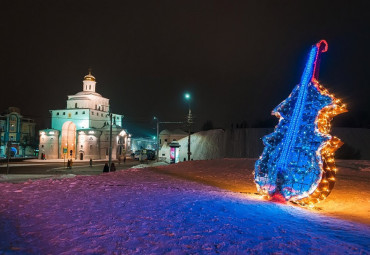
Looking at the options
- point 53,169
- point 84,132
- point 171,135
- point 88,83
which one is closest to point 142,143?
point 171,135

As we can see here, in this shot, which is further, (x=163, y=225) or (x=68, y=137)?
(x=68, y=137)

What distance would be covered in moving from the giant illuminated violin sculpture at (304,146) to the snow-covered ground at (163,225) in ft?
2.65

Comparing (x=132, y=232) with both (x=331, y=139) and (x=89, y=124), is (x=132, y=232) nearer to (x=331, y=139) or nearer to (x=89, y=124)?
(x=331, y=139)

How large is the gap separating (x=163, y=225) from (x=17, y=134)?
93.3 metres

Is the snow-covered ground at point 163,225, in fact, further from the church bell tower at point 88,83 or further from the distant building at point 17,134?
the distant building at point 17,134

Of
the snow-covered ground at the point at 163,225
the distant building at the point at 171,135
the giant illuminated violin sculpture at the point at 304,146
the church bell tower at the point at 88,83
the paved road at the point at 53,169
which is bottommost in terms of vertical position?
the paved road at the point at 53,169

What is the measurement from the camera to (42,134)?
225 feet

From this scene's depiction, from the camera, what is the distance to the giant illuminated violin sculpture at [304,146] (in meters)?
9.60

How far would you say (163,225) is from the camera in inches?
257

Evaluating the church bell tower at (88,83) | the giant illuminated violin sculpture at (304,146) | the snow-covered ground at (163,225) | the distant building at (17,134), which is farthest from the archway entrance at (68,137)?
the giant illuminated violin sculpture at (304,146)

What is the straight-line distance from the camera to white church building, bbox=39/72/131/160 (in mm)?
65562

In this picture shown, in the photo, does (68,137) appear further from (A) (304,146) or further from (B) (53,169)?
(A) (304,146)

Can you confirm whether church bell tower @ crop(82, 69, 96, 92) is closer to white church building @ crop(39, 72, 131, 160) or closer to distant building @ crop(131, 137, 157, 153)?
white church building @ crop(39, 72, 131, 160)

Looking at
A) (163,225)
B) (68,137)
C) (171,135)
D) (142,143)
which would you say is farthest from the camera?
(142,143)
